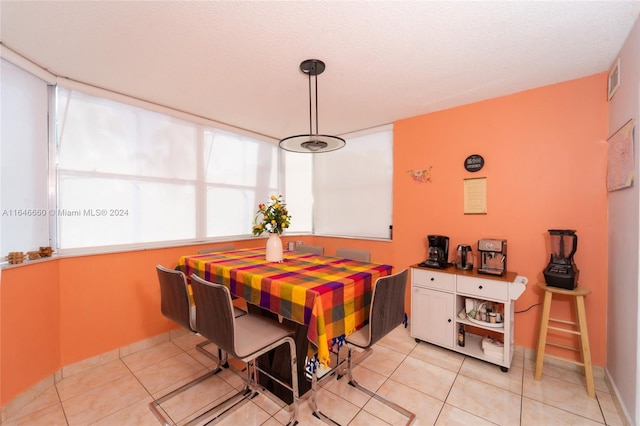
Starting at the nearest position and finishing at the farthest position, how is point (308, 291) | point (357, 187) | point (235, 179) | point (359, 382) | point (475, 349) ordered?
point (308, 291)
point (359, 382)
point (475, 349)
point (235, 179)
point (357, 187)

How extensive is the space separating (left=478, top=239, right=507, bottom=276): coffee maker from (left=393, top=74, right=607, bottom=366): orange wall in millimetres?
179

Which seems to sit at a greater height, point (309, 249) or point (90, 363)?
point (309, 249)

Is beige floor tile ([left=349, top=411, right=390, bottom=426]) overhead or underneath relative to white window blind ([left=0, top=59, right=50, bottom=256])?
underneath

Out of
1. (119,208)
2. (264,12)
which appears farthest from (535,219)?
(119,208)

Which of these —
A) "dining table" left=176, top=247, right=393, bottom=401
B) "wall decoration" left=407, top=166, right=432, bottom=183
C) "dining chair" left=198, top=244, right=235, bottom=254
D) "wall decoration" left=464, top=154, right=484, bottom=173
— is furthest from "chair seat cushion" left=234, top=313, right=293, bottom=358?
"wall decoration" left=464, top=154, right=484, bottom=173

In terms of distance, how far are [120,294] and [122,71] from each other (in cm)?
202

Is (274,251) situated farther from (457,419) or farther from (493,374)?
(493,374)

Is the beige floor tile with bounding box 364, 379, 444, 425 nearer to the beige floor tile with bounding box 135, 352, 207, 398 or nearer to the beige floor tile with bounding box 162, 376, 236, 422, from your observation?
the beige floor tile with bounding box 162, 376, 236, 422

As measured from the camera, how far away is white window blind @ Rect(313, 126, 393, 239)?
3502 mm

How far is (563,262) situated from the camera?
82.4 inches

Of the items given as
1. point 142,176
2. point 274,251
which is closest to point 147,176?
point 142,176

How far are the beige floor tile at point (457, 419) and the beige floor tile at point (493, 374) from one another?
0.48 metres

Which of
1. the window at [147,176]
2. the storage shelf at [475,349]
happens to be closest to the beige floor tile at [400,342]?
the storage shelf at [475,349]

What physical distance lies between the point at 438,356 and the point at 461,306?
0.53 metres
